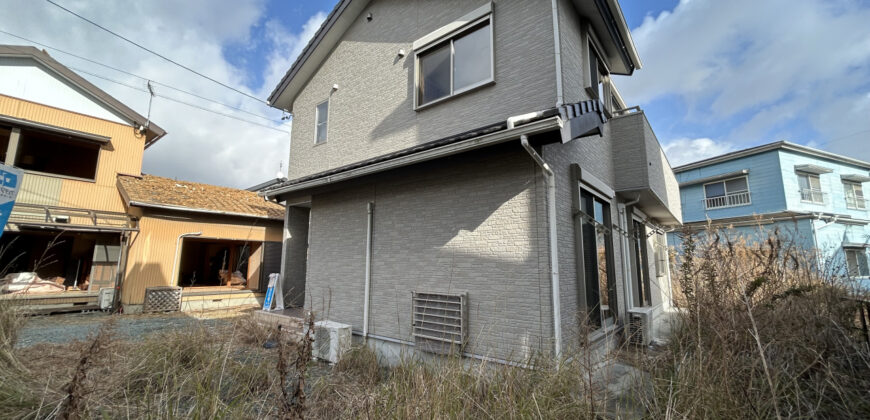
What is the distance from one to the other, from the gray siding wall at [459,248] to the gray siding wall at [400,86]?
0.94 meters

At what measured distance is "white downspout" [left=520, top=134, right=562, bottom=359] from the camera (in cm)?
406

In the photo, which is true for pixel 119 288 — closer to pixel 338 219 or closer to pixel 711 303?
pixel 338 219

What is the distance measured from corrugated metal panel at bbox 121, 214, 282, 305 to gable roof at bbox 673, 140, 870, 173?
24.0 meters

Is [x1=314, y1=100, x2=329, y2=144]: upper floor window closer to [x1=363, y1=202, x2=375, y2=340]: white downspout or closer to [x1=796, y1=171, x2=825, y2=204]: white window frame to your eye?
[x1=363, y1=202, x2=375, y2=340]: white downspout

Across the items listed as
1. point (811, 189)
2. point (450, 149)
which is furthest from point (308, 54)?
point (811, 189)

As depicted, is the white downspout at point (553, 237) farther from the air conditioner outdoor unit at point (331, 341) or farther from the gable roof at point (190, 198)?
the gable roof at point (190, 198)

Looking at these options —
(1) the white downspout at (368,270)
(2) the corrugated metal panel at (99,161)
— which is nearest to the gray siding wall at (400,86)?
(1) the white downspout at (368,270)

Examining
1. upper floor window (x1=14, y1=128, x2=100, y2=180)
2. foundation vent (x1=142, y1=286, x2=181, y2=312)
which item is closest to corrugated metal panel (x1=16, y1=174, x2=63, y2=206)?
upper floor window (x1=14, y1=128, x2=100, y2=180)

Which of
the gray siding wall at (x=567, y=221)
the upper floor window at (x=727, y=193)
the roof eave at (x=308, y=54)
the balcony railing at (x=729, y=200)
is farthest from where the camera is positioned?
the upper floor window at (x=727, y=193)

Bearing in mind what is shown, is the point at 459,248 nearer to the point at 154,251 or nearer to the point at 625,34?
the point at 625,34

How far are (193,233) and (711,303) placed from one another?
13.2 meters

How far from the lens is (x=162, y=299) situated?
9.93 m

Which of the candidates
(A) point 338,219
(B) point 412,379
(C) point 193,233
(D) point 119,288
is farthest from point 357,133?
(D) point 119,288

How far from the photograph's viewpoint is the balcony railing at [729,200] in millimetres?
18000
